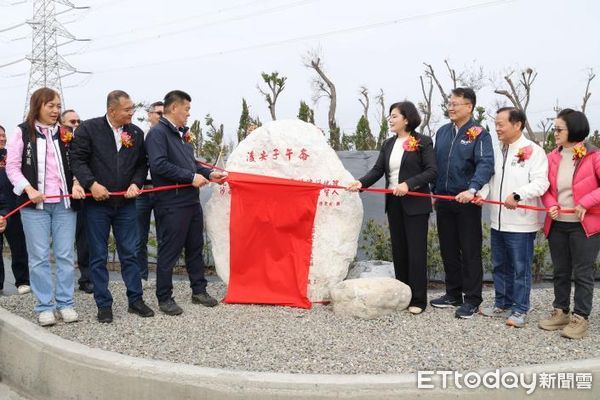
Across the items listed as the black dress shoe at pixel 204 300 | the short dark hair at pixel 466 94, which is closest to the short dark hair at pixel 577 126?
the short dark hair at pixel 466 94

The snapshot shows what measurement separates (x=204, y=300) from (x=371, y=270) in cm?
169

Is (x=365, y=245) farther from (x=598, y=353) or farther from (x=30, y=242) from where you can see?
(x=30, y=242)

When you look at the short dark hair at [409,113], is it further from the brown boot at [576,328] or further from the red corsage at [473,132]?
the brown boot at [576,328]

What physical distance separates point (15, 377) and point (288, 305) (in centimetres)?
227

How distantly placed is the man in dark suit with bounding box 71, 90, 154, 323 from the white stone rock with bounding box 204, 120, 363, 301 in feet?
3.18

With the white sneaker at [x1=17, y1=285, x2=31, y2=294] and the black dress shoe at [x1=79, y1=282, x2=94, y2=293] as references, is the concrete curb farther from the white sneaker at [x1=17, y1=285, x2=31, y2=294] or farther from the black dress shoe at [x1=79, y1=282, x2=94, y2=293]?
the white sneaker at [x1=17, y1=285, x2=31, y2=294]

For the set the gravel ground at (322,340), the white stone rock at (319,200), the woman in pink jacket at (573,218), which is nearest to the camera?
the gravel ground at (322,340)

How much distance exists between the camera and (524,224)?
442 cm

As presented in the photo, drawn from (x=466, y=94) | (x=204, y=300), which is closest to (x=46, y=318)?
(x=204, y=300)

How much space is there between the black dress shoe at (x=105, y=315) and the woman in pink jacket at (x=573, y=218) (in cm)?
346

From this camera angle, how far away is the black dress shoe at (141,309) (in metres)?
4.63

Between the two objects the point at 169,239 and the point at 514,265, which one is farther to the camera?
the point at 169,239

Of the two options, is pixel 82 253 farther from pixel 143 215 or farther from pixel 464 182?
pixel 464 182

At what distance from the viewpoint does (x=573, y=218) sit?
4168 millimetres
